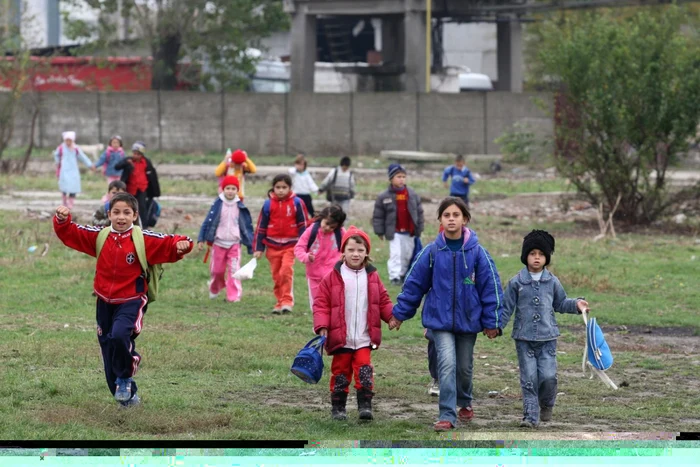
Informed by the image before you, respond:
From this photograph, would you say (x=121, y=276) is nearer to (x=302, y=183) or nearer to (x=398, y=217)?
(x=398, y=217)

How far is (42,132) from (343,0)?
495 inches

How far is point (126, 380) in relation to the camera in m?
8.57

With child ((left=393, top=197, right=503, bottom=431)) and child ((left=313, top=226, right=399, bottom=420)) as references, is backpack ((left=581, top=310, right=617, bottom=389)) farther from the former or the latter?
child ((left=313, top=226, right=399, bottom=420))

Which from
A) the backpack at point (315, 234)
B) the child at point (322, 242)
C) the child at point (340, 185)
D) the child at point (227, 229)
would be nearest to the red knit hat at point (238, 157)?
the child at point (340, 185)

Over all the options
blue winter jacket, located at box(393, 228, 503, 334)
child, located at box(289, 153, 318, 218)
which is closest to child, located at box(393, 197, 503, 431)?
blue winter jacket, located at box(393, 228, 503, 334)

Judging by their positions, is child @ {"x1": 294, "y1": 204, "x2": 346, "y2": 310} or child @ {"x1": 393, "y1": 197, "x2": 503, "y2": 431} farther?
child @ {"x1": 294, "y1": 204, "x2": 346, "y2": 310}

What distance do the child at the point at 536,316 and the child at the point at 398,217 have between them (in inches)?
297

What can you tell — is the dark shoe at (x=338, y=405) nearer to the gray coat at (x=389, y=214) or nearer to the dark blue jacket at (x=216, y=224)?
the dark blue jacket at (x=216, y=224)

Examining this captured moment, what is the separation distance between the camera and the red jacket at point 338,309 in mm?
8578

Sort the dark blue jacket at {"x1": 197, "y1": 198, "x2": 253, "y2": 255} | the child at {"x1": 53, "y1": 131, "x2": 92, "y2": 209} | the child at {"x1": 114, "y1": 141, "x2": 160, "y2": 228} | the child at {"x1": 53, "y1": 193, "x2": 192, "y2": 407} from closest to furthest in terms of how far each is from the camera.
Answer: the child at {"x1": 53, "y1": 193, "x2": 192, "y2": 407}
the dark blue jacket at {"x1": 197, "y1": 198, "x2": 253, "y2": 255}
the child at {"x1": 114, "y1": 141, "x2": 160, "y2": 228}
the child at {"x1": 53, "y1": 131, "x2": 92, "y2": 209}

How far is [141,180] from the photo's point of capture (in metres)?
19.4

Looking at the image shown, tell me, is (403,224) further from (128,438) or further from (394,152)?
(394,152)

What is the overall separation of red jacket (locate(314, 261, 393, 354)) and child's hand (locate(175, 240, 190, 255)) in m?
0.95

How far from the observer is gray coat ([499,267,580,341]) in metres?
8.54
